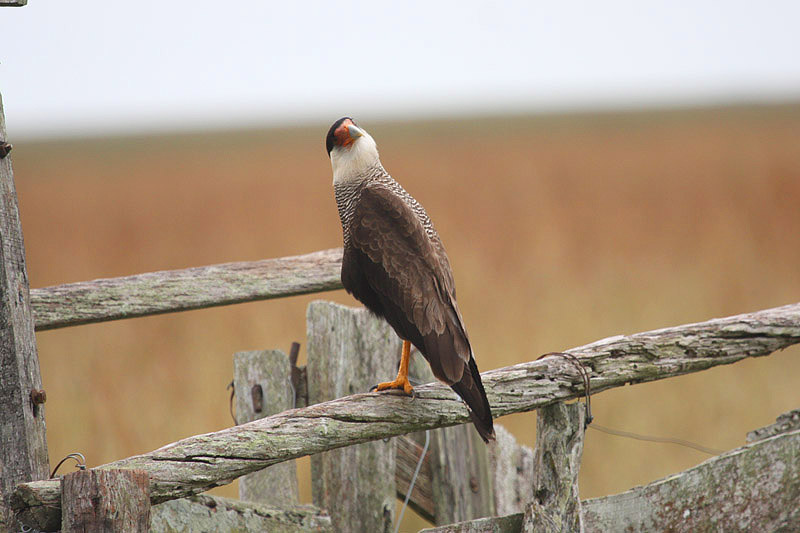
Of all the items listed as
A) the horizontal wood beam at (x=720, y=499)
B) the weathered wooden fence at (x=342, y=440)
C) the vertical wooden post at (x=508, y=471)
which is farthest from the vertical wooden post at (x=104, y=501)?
the vertical wooden post at (x=508, y=471)

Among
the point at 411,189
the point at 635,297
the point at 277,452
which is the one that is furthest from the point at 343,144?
the point at 411,189

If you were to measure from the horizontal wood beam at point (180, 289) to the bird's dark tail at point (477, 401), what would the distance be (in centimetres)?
125

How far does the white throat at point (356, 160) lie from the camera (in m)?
2.95

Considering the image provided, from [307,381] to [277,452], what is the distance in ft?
5.20

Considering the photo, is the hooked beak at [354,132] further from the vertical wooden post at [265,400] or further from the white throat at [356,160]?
the vertical wooden post at [265,400]

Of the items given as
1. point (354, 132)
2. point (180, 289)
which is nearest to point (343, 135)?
point (354, 132)

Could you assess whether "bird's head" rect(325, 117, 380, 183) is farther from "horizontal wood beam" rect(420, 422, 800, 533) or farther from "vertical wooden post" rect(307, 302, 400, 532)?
"horizontal wood beam" rect(420, 422, 800, 533)

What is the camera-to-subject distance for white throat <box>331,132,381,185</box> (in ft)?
9.68

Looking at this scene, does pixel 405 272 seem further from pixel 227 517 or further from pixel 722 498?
pixel 722 498

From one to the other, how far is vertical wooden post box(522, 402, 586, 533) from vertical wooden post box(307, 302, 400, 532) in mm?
990

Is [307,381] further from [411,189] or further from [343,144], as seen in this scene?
[411,189]

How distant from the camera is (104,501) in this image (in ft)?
5.86

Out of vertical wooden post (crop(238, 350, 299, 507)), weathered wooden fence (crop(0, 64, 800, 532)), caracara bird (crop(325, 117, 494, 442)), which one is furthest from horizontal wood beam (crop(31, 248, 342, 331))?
caracara bird (crop(325, 117, 494, 442))

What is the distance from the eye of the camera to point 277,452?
212 centimetres
